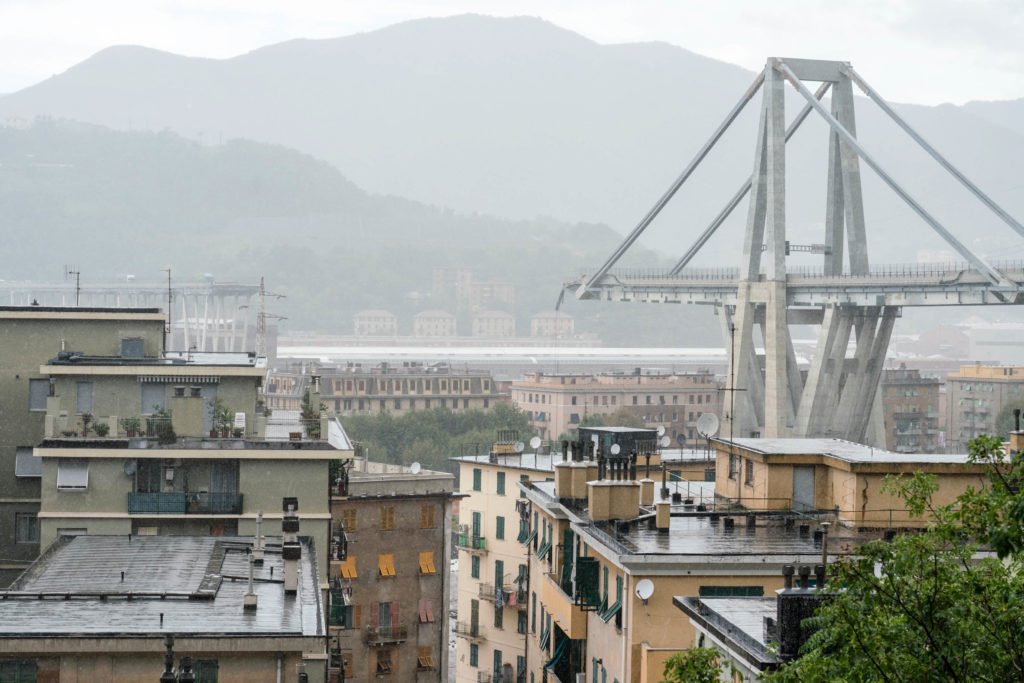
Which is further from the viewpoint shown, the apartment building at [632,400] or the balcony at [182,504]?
the apartment building at [632,400]

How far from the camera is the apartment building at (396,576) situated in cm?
4394

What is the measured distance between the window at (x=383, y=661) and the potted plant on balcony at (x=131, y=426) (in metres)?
14.9

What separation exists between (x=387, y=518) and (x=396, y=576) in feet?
5.44

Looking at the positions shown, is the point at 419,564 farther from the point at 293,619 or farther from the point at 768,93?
the point at 768,93

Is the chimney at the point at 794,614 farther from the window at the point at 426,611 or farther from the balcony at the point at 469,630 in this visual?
the balcony at the point at 469,630

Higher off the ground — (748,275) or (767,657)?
(748,275)

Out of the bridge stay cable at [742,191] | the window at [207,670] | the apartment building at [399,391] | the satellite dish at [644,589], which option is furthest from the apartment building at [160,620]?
the apartment building at [399,391]

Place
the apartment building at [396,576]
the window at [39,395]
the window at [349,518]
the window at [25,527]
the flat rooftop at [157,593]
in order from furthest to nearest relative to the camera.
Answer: the apartment building at [396,576] < the window at [349,518] < the window at [39,395] < the window at [25,527] < the flat rooftop at [157,593]

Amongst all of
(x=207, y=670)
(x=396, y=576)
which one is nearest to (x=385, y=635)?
(x=396, y=576)

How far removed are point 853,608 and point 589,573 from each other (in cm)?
1351

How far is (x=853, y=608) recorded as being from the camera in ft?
41.9

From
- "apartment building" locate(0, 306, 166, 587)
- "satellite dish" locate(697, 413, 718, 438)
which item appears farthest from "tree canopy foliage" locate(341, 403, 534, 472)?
"apartment building" locate(0, 306, 166, 587)

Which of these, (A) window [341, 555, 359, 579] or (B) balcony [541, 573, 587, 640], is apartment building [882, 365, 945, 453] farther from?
(B) balcony [541, 573, 587, 640]

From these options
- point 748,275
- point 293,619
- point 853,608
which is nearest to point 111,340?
point 293,619
